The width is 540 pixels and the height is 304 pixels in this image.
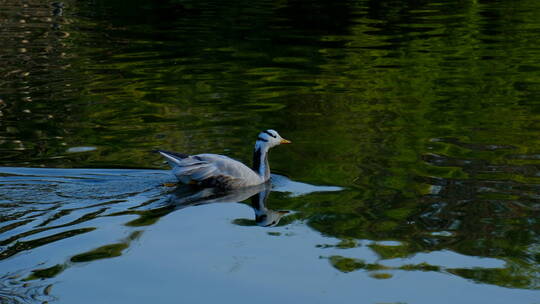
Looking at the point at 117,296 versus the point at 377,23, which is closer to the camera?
the point at 117,296

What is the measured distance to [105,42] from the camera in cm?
2883

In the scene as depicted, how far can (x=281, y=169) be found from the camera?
47.1 ft

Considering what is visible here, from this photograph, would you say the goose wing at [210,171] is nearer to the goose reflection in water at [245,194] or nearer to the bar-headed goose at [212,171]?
the bar-headed goose at [212,171]

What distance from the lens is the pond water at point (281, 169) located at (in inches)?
380

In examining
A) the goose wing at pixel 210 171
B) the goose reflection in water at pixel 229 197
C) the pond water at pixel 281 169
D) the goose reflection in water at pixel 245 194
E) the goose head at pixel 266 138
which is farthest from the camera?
the goose head at pixel 266 138

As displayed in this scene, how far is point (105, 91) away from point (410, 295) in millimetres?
13136

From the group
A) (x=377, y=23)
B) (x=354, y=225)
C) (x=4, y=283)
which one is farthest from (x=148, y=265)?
(x=377, y=23)

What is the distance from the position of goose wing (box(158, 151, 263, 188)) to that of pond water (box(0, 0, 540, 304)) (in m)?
0.24

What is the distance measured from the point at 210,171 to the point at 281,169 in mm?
1668

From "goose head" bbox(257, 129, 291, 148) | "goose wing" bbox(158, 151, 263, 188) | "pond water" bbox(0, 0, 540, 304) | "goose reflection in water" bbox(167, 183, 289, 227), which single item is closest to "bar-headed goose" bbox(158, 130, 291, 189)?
"goose wing" bbox(158, 151, 263, 188)

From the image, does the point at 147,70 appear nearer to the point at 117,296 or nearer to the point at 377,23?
the point at 377,23

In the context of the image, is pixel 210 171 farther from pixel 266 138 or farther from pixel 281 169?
pixel 281 169

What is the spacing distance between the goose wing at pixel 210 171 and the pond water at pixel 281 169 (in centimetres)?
24

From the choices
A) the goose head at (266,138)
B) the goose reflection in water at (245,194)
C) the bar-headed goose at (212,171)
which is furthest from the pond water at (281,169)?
the goose head at (266,138)
